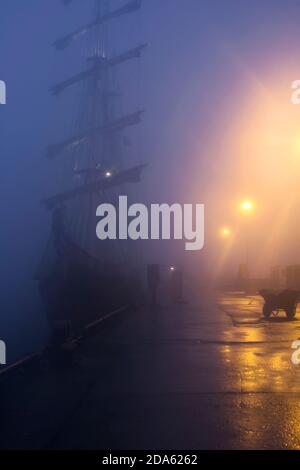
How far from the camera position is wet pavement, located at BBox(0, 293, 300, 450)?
5391 mm

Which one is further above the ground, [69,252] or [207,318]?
[69,252]

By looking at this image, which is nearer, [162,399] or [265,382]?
[162,399]

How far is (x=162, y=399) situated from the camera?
7.18 metres

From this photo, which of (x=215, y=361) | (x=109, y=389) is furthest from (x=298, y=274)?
(x=109, y=389)

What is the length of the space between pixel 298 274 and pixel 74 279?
16432 millimetres

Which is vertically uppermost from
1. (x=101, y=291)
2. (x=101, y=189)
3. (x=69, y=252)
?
(x=101, y=189)

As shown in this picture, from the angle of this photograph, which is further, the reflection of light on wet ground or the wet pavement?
the reflection of light on wet ground

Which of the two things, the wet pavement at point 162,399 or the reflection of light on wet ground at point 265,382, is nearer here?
the wet pavement at point 162,399

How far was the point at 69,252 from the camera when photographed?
42.5 metres

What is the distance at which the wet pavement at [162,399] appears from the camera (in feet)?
17.7
